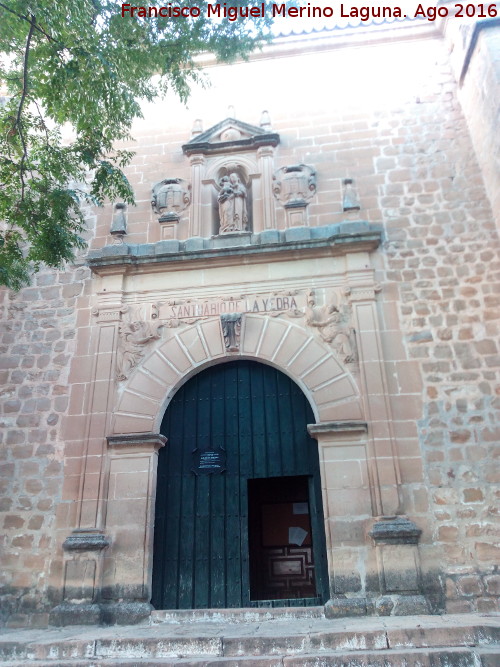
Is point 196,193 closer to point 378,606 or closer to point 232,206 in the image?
point 232,206

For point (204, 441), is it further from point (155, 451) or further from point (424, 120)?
point (424, 120)

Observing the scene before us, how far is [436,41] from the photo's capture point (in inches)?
319

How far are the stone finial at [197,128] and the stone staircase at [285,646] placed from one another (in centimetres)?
628

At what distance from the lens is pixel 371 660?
3.58 meters

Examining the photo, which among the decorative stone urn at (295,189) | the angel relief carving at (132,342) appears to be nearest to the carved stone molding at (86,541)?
the angel relief carving at (132,342)

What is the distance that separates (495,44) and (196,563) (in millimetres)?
7030

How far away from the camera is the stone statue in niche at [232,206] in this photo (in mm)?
7180

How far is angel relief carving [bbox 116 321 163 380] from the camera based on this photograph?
21.4 feet

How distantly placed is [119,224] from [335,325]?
3153mm

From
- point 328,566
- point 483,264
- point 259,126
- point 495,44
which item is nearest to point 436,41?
point 495,44

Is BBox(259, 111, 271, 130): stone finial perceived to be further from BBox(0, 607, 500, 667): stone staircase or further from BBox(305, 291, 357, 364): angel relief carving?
BBox(0, 607, 500, 667): stone staircase

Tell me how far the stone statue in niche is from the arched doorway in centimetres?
181

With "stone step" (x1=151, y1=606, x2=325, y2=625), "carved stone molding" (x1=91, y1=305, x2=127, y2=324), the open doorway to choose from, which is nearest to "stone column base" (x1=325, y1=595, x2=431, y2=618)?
"stone step" (x1=151, y1=606, x2=325, y2=625)

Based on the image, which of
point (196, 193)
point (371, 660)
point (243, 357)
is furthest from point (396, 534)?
point (196, 193)
